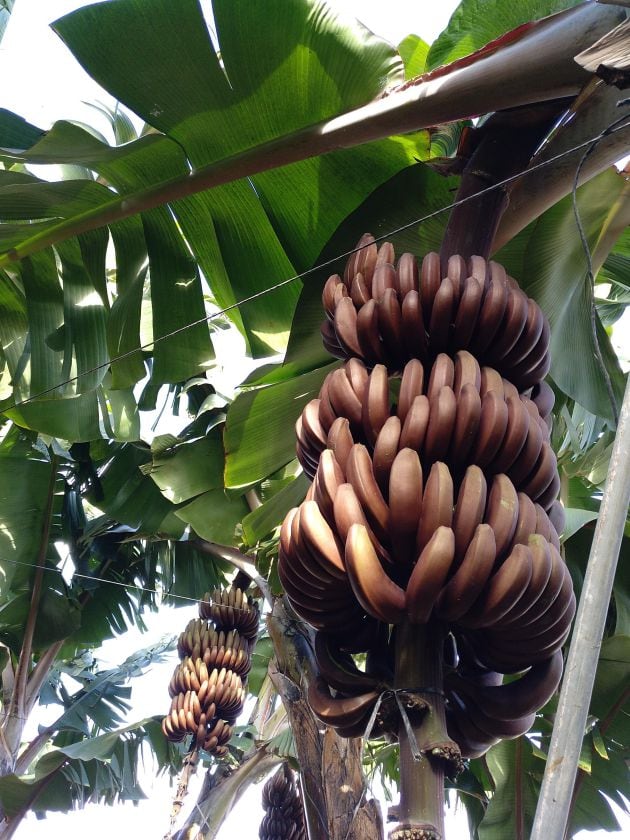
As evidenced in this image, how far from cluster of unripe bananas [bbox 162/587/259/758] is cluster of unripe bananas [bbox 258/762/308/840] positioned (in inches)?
14.6

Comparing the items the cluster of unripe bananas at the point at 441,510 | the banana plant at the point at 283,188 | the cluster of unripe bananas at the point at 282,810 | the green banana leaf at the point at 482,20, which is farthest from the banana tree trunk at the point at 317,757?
the green banana leaf at the point at 482,20

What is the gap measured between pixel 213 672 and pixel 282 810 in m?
0.68

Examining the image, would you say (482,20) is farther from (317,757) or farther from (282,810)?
(282,810)

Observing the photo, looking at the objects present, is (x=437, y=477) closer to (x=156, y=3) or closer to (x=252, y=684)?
(x=156, y=3)

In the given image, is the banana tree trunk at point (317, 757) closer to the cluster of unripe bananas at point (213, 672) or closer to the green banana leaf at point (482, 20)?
the cluster of unripe bananas at point (213, 672)

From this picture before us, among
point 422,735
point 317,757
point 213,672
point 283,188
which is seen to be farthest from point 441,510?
point 213,672

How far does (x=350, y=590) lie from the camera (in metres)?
0.84

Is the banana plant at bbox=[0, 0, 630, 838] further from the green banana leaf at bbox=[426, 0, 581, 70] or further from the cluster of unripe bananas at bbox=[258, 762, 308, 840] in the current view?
the cluster of unripe bananas at bbox=[258, 762, 308, 840]

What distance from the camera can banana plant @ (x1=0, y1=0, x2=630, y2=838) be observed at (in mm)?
1113

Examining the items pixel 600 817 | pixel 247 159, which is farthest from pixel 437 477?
pixel 600 817

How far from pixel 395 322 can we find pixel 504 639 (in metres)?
0.40

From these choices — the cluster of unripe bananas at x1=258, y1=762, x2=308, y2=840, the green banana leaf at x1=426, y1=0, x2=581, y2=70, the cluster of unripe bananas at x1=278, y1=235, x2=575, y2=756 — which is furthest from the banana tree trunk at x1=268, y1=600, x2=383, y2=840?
the green banana leaf at x1=426, y1=0, x2=581, y2=70

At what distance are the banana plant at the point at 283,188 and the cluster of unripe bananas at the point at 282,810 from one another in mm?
1238

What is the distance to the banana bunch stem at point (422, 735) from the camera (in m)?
0.71
